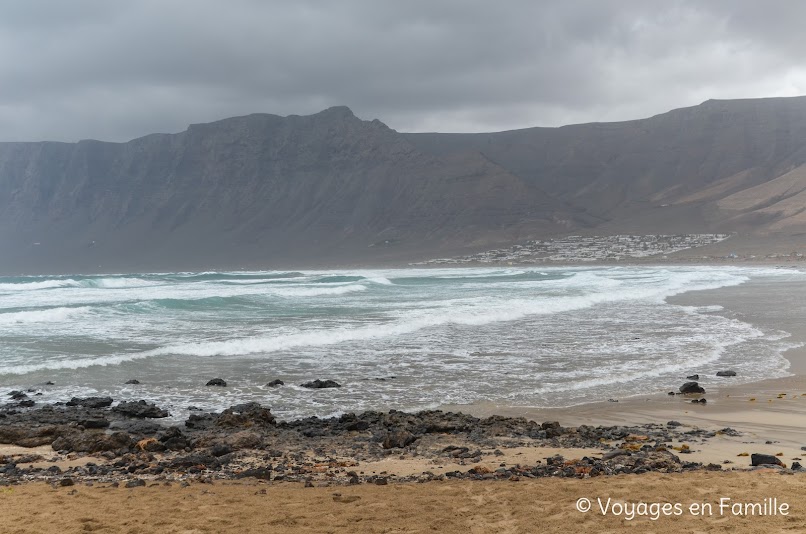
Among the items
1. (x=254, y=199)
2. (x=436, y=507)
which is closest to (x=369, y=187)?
(x=254, y=199)

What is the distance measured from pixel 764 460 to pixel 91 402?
10.1m

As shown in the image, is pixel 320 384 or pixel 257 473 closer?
→ pixel 257 473

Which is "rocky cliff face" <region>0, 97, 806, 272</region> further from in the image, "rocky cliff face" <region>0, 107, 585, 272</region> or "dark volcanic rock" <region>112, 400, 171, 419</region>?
"dark volcanic rock" <region>112, 400, 171, 419</region>

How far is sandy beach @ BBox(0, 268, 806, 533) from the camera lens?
562 cm

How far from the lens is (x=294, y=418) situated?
35.1 feet

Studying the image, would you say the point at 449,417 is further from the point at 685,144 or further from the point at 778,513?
the point at 685,144

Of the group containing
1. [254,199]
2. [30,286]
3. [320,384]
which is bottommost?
[30,286]

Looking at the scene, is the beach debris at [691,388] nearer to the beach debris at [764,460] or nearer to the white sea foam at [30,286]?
the beach debris at [764,460]

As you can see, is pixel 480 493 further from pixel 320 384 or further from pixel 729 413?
pixel 320 384

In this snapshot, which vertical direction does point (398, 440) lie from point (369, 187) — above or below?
below

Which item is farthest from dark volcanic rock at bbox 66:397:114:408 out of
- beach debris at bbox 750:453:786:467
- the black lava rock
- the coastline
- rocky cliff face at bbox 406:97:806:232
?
rocky cliff face at bbox 406:97:806:232

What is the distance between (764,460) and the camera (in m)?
7.17

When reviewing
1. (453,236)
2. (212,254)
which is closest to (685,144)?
(453,236)

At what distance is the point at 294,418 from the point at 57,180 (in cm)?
19828
